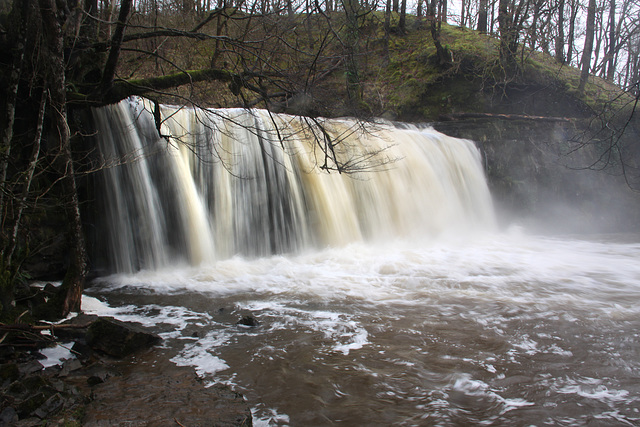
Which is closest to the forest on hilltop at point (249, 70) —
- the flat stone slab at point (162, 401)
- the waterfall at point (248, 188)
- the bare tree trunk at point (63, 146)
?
the bare tree trunk at point (63, 146)

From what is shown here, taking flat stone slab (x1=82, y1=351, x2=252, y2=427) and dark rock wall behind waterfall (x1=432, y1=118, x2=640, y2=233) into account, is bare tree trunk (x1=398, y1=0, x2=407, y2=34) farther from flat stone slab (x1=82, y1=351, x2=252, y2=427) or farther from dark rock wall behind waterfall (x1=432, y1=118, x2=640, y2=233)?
flat stone slab (x1=82, y1=351, x2=252, y2=427)

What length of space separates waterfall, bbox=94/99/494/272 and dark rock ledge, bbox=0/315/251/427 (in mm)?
2167

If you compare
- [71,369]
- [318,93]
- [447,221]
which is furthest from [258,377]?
[447,221]

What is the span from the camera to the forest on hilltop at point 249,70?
175 inches

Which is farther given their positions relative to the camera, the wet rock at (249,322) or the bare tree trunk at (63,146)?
the wet rock at (249,322)

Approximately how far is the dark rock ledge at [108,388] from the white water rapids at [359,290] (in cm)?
26

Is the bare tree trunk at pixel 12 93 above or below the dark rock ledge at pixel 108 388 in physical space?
above

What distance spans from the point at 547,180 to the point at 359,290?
11371mm

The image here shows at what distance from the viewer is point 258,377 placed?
3.60 m

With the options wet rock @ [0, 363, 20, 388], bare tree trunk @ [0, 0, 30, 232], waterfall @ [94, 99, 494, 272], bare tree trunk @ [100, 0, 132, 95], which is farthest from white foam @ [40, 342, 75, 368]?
bare tree trunk @ [100, 0, 132, 95]


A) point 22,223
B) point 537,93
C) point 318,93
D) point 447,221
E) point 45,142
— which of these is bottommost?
point 447,221

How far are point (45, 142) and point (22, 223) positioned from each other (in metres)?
1.17

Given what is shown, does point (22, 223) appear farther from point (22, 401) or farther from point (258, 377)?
point (258, 377)

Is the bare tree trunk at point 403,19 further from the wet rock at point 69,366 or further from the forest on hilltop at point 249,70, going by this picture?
the wet rock at point 69,366
